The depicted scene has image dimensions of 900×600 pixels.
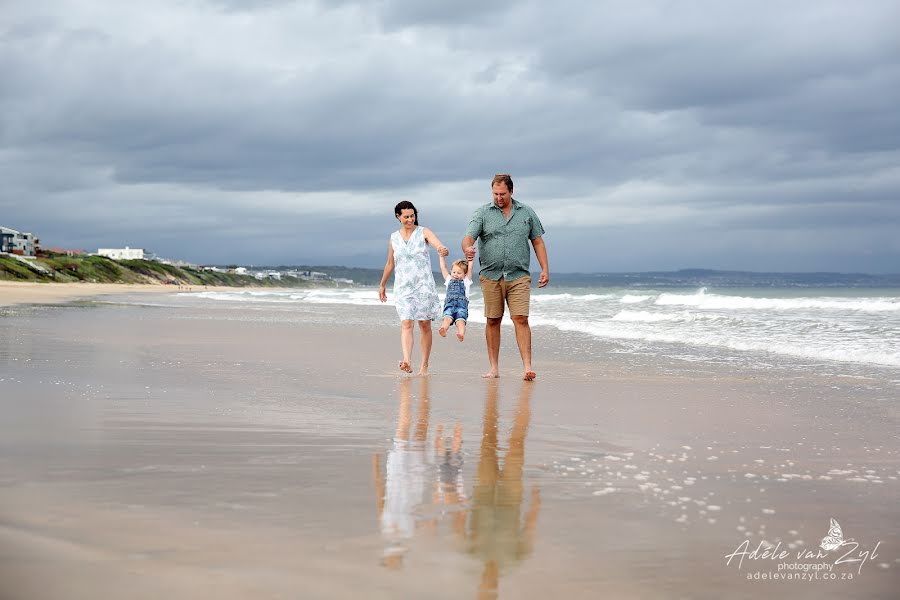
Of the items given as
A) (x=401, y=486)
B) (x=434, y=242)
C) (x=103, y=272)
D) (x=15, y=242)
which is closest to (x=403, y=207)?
(x=434, y=242)

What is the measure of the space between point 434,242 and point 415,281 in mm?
523

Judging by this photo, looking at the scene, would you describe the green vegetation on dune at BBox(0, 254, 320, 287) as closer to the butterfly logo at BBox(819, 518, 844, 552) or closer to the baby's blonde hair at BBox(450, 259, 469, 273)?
the baby's blonde hair at BBox(450, 259, 469, 273)

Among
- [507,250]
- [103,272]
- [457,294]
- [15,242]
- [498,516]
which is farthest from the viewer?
[15,242]

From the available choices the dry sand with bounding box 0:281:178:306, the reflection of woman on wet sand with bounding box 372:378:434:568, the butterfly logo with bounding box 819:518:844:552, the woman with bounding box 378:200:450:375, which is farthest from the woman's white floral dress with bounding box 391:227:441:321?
the dry sand with bounding box 0:281:178:306

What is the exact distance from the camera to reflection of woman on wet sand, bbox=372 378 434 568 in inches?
114

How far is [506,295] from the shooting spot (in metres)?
8.67

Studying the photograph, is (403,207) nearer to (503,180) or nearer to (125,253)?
(503,180)

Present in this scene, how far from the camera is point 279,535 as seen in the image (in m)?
2.88

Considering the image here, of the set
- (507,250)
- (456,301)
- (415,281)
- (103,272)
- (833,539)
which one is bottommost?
(833,539)

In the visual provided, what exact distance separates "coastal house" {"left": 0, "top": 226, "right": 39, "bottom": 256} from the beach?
11037 cm

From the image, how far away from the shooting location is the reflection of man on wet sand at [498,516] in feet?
8.86

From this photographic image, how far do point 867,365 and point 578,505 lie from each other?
24.2ft

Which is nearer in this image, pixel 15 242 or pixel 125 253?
pixel 15 242

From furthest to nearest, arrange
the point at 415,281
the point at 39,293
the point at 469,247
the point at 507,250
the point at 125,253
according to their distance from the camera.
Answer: the point at 125,253 < the point at 39,293 < the point at 415,281 < the point at 507,250 < the point at 469,247
